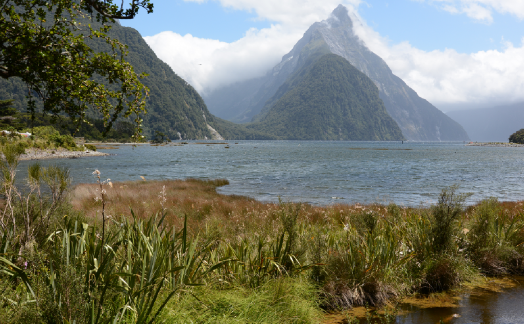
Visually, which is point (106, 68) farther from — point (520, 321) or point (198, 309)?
point (520, 321)

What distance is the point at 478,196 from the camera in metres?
20.4

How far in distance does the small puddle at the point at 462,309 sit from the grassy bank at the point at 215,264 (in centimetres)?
23

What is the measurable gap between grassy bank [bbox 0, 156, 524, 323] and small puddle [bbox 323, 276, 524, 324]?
0.23m

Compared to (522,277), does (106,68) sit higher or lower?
higher

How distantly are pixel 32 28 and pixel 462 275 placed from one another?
8.30 meters

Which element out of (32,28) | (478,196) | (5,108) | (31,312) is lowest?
(478,196)

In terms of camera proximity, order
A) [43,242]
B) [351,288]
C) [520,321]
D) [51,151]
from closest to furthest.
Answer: [43,242] → [520,321] → [351,288] → [51,151]

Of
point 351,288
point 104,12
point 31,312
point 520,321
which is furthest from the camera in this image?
point 104,12

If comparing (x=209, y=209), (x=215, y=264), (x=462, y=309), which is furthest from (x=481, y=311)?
(x=209, y=209)

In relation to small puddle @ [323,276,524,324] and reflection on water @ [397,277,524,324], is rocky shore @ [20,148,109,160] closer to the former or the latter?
small puddle @ [323,276,524,324]

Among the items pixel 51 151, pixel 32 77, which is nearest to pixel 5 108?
pixel 51 151

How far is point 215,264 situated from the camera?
384 centimetres

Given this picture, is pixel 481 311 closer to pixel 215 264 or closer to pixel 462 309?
pixel 462 309

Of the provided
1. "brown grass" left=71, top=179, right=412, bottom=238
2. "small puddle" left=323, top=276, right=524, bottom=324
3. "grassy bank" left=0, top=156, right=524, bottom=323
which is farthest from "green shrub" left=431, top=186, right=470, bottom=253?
"brown grass" left=71, top=179, right=412, bottom=238
